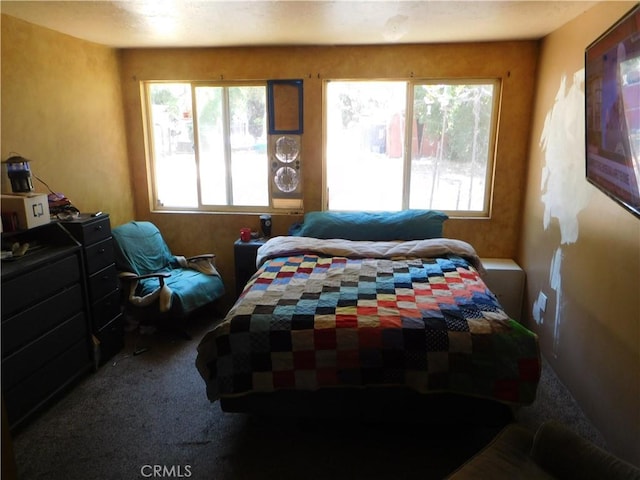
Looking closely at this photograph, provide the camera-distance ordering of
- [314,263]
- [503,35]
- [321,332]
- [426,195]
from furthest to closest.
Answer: [426,195], [503,35], [314,263], [321,332]

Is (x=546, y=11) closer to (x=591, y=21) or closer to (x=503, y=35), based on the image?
(x=591, y=21)

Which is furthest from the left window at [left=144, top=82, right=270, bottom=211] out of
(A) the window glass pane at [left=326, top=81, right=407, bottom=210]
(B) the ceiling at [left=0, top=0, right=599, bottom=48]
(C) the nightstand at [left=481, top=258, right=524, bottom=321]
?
(C) the nightstand at [left=481, top=258, right=524, bottom=321]

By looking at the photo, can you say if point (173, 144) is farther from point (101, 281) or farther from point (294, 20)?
point (294, 20)

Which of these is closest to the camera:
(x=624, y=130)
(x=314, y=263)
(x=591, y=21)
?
(x=624, y=130)

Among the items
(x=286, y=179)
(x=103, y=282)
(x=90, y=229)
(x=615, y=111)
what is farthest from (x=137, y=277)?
(x=615, y=111)

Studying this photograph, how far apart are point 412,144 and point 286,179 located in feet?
3.99

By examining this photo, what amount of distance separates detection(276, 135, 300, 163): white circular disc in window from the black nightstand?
84 centimetres

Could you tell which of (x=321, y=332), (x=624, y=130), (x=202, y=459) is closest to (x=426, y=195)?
(x=624, y=130)

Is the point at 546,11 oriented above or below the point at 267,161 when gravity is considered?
above

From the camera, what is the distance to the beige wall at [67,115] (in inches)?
109

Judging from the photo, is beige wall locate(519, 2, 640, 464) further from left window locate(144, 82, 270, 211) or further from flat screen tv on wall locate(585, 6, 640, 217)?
left window locate(144, 82, 270, 211)

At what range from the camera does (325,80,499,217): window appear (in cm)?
376

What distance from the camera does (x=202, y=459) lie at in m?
2.13

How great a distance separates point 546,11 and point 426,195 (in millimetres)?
1709
